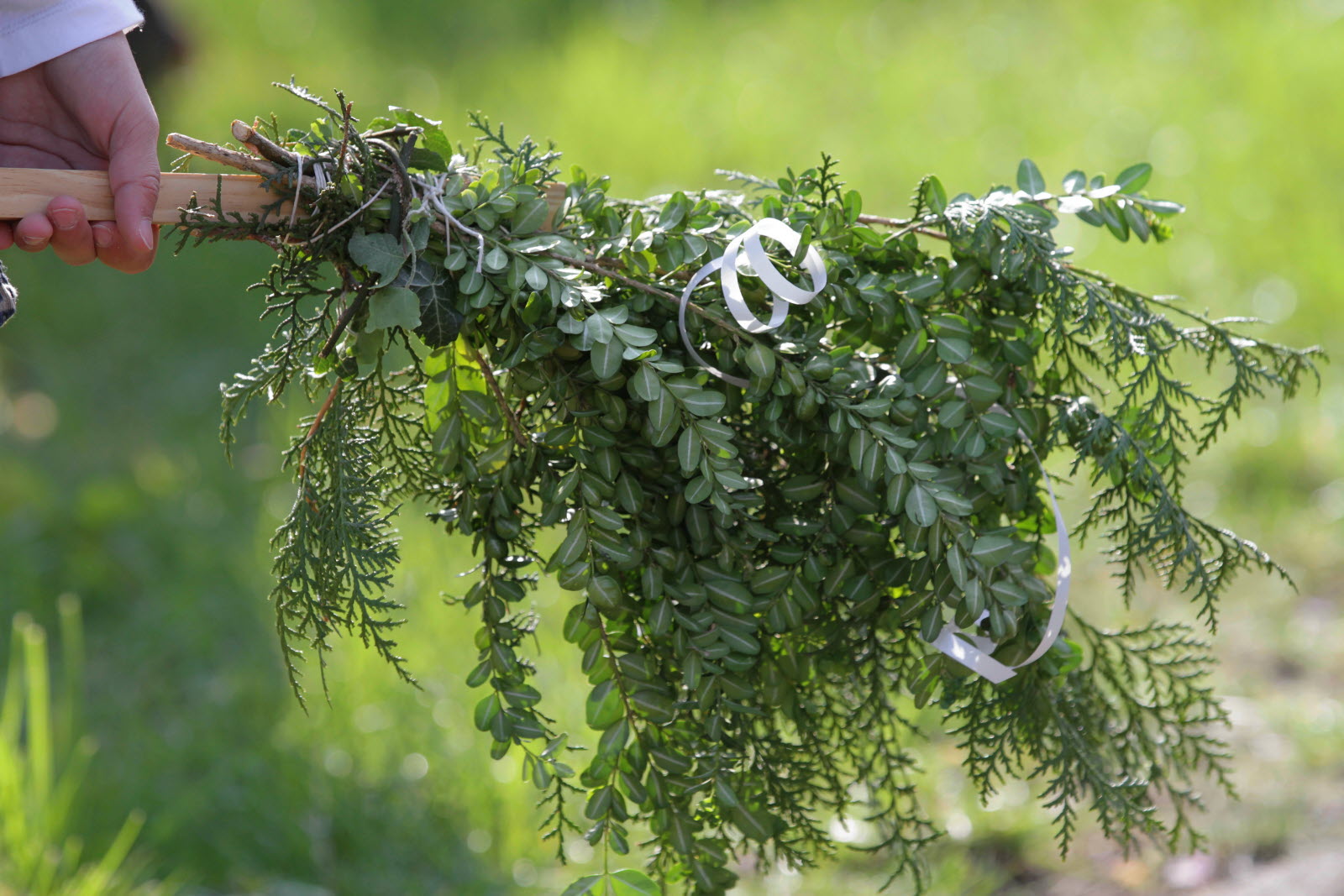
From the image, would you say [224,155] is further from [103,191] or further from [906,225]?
[906,225]

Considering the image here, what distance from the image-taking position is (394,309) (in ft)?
2.95

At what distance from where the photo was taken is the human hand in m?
0.94

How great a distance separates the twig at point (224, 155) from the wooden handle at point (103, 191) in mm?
10

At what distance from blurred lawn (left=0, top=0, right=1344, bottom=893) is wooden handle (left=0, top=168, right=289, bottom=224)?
73 centimetres

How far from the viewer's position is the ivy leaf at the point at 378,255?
0.91 m

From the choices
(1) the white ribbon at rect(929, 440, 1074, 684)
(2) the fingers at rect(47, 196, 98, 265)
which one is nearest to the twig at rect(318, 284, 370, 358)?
(2) the fingers at rect(47, 196, 98, 265)

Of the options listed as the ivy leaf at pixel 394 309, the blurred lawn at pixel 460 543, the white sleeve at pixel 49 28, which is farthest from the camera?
the blurred lawn at pixel 460 543

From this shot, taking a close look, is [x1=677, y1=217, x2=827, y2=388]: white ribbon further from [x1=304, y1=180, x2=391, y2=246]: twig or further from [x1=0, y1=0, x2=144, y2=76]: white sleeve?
[x1=0, y1=0, x2=144, y2=76]: white sleeve

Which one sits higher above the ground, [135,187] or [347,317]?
[135,187]

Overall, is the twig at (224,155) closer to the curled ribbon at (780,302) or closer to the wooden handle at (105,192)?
the wooden handle at (105,192)

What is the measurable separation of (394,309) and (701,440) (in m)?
0.28

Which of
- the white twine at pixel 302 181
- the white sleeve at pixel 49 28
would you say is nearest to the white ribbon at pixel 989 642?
the white twine at pixel 302 181

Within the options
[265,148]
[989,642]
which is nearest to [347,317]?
[265,148]

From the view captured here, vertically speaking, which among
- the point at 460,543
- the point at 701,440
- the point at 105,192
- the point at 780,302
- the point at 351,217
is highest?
the point at 460,543
